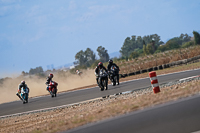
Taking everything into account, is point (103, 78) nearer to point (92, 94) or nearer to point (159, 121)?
point (92, 94)

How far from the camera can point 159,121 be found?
28.0 ft

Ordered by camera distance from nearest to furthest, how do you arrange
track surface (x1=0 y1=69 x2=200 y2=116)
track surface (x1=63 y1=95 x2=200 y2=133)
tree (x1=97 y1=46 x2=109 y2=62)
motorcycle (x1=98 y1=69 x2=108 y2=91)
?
1. track surface (x1=63 y1=95 x2=200 y2=133)
2. track surface (x1=0 y1=69 x2=200 y2=116)
3. motorcycle (x1=98 y1=69 x2=108 y2=91)
4. tree (x1=97 y1=46 x2=109 y2=62)

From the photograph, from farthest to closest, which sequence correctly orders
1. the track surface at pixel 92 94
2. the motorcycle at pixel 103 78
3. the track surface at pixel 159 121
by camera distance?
→ the motorcycle at pixel 103 78 < the track surface at pixel 92 94 < the track surface at pixel 159 121

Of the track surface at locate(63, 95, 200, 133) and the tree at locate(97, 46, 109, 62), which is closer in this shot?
the track surface at locate(63, 95, 200, 133)

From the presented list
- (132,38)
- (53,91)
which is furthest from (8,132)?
(132,38)

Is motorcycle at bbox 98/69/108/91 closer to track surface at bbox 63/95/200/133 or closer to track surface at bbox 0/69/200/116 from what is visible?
track surface at bbox 0/69/200/116

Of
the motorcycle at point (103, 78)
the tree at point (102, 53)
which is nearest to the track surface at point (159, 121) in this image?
the motorcycle at point (103, 78)

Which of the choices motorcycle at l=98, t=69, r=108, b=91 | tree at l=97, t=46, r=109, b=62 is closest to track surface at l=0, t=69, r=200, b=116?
motorcycle at l=98, t=69, r=108, b=91

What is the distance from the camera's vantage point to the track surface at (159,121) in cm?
769

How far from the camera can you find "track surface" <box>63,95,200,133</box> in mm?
7691

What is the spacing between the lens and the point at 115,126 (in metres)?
9.14

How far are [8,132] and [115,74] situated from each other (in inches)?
519

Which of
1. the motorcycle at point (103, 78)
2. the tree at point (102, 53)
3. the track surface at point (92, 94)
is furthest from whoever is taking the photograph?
the tree at point (102, 53)

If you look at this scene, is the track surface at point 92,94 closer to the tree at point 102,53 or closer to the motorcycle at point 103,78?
the motorcycle at point 103,78
